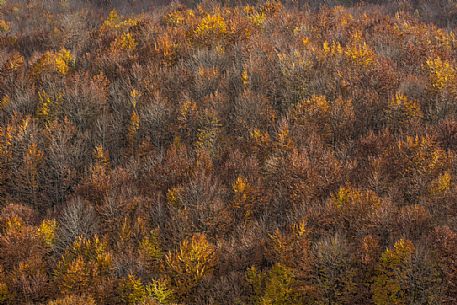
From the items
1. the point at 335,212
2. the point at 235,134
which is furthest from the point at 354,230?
the point at 235,134

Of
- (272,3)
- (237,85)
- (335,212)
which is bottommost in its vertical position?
(335,212)

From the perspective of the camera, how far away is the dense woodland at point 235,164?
44.3 ft

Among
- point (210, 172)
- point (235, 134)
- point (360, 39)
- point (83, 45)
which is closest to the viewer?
point (210, 172)

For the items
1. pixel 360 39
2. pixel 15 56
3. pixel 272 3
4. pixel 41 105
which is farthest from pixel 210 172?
pixel 272 3

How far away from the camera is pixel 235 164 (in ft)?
57.1

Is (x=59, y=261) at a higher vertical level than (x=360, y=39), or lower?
lower

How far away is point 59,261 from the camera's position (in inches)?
581

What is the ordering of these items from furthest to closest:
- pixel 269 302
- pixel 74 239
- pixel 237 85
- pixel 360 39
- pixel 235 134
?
1. pixel 360 39
2. pixel 237 85
3. pixel 235 134
4. pixel 74 239
5. pixel 269 302

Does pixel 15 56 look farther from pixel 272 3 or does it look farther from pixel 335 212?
pixel 335 212

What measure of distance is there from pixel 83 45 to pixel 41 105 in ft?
22.5

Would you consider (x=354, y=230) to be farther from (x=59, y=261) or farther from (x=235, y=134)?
(x=59, y=261)

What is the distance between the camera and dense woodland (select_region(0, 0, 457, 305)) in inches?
531

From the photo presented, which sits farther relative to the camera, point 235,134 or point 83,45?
point 83,45

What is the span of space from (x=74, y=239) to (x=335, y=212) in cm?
744
